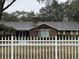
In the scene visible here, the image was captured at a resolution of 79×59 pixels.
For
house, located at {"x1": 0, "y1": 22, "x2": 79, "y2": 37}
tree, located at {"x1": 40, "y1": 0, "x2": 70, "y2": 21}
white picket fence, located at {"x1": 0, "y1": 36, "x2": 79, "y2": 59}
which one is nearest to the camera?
white picket fence, located at {"x1": 0, "y1": 36, "x2": 79, "y2": 59}

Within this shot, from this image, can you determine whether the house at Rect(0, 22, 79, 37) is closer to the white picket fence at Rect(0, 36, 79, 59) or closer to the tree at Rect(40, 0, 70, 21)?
the tree at Rect(40, 0, 70, 21)

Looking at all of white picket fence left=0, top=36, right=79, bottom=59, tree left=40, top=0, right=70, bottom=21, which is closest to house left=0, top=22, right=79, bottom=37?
tree left=40, top=0, right=70, bottom=21

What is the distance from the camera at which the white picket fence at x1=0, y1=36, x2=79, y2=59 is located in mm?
11241

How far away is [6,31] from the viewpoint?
23.7m

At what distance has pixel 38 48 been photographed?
12.2 metres

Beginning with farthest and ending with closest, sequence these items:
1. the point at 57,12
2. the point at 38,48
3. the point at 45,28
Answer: the point at 57,12
the point at 45,28
the point at 38,48

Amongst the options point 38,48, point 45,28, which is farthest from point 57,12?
point 38,48

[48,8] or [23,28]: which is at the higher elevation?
[48,8]

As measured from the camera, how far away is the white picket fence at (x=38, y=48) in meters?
11.2

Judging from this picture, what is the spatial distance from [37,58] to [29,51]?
0.94 meters

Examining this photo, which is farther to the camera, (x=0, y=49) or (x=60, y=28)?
(x=60, y=28)

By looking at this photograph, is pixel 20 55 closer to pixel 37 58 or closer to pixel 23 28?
pixel 37 58

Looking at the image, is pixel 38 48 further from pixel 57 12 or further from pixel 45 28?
pixel 57 12

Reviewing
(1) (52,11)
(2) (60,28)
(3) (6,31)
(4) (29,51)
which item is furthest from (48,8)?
(4) (29,51)
